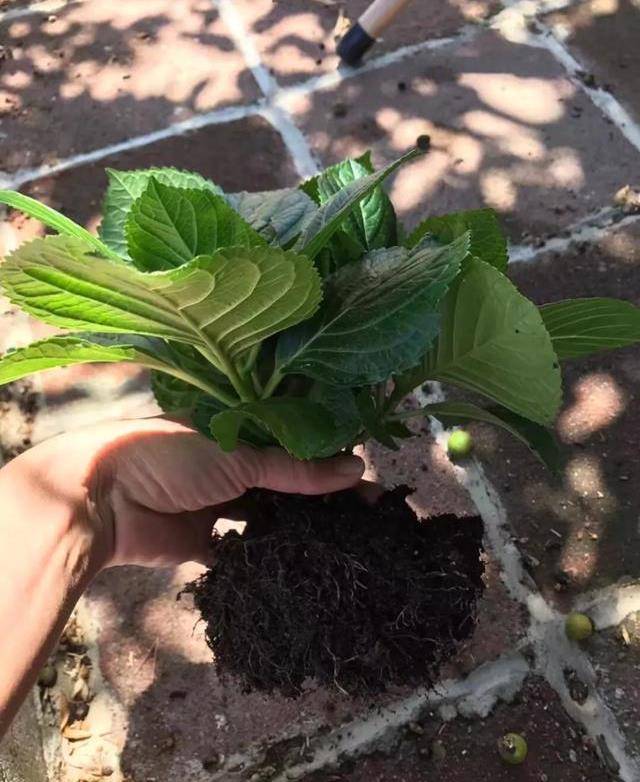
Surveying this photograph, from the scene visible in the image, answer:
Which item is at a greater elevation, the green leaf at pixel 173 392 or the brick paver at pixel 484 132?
the green leaf at pixel 173 392

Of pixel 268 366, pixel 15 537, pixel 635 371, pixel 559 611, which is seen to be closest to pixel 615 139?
pixel 635 371

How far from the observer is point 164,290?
2.46 feet

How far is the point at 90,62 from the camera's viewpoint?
2.31 metres

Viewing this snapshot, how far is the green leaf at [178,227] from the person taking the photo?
32.7 inches

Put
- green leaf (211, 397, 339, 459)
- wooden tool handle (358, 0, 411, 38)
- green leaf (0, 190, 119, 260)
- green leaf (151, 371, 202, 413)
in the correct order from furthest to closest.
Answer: wooden tool handle (358, 0, 411, 38), green leaf (151, 371, 202, 413), green leaf (211, 397, 339, 459), green leaf (0, 190, 119, 260)

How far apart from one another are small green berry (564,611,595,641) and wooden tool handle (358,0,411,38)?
4.70 ft

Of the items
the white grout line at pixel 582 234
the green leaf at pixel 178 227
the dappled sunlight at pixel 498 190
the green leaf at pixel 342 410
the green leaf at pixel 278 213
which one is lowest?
the white grout line at pixel 582 234

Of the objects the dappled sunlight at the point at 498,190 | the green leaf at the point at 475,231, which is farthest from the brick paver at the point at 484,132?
the green leaf at the point at 475,231

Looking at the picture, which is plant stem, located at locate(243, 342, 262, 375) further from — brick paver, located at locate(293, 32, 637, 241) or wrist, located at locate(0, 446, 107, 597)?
brick paver, located at locate(293, 32, 637, 241)

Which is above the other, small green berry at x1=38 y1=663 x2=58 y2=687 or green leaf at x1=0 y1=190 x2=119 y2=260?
green leaf at x1=0 y1=190 x2=119 y2=260

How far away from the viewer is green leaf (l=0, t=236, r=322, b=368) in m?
0.71

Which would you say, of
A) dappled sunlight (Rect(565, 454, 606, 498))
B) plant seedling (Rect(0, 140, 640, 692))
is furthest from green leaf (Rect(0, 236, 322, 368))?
dappled sunlight (Rect(565, 454, 606, 498))

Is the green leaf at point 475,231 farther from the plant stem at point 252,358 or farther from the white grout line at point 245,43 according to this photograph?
the white grout line at point 245,43

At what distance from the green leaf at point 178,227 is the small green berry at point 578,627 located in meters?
0.91
